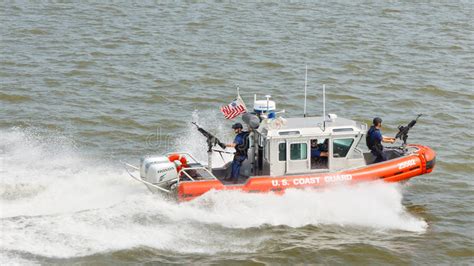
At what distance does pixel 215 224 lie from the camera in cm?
1585

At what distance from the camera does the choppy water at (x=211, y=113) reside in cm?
1535

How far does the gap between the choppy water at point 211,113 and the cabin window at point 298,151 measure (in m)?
0.87

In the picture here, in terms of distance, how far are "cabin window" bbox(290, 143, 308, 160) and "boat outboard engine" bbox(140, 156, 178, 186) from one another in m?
2.33

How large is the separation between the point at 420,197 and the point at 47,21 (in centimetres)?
1881

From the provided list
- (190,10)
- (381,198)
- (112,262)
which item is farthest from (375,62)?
(112,262)

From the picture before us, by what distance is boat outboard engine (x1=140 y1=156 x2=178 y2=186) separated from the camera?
640 inches

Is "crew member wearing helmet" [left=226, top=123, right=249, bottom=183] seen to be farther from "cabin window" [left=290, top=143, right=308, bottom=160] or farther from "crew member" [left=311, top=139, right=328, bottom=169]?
"crew member" [left=311, top=139, right=328, bottom=169]

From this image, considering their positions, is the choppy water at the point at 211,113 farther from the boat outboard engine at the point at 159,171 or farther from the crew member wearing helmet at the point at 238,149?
the crew member wearing helmet at the point at 238,149

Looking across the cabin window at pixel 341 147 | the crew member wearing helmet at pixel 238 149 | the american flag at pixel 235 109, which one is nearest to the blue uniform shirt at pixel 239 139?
the crew member wearing helmet at pixel 238 149

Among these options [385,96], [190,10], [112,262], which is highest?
[190,10]

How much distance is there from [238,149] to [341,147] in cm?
207

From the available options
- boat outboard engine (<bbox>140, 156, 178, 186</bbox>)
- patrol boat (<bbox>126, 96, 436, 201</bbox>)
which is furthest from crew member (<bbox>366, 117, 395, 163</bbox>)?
boat outboard engine (<bbox>140, 156, 178, 186</bbox>)

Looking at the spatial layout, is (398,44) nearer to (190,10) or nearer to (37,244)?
(190,10)

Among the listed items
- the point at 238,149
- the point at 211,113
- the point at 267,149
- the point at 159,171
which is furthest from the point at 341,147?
the point at 211,113
